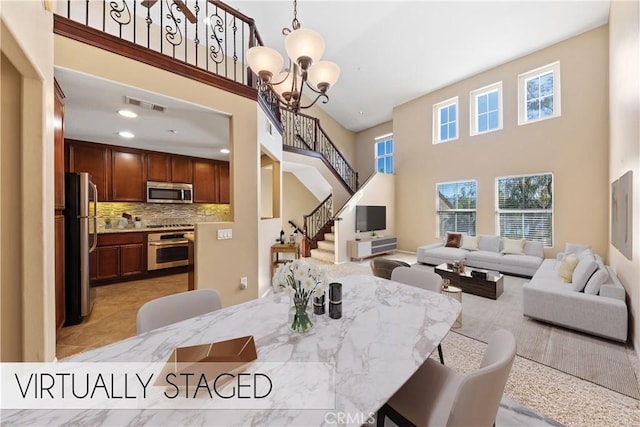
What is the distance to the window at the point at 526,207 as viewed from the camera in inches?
206

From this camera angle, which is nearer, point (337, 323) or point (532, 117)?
point (337, 323)

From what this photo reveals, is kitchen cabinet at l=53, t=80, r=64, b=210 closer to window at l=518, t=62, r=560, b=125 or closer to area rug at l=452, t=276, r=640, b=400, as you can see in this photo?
area rug at l=452, t=276, r=640, b=400

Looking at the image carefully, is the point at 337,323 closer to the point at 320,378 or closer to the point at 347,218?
the point at 320,378

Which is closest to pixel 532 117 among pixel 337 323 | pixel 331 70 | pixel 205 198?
pixel 331 70

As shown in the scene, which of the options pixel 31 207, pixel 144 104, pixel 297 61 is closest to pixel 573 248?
pixel 297 61

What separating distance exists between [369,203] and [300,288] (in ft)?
19.9

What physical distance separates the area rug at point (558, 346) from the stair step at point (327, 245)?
347cm

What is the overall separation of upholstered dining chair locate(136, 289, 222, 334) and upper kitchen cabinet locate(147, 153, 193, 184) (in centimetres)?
417

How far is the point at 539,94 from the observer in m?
5.38

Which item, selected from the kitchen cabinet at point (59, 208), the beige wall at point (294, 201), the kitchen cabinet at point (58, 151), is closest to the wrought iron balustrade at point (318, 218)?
the beige wall at point (294, 201)

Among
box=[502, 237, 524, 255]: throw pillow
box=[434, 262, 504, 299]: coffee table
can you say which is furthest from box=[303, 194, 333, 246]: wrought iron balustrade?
box=[502, 237, 524, 255]: throw pillow

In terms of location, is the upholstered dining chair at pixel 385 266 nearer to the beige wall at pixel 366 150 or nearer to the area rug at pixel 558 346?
the area rug at pixel 558 346

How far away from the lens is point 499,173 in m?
5.81

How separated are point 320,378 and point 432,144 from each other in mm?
7353
